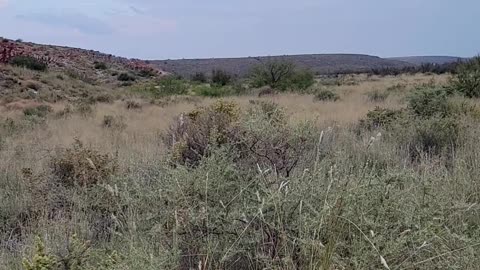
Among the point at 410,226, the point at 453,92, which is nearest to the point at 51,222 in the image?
the point at 410,226

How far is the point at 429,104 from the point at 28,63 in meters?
29.7

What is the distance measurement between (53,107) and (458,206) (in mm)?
20912

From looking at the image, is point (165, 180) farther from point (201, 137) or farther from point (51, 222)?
point (201, 137)

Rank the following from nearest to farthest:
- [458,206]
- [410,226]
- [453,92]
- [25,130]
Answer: [410,226]
[458,206]
[25,130]
[453,92]

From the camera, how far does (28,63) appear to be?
3544 centimetres

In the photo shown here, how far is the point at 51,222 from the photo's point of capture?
14.1ft

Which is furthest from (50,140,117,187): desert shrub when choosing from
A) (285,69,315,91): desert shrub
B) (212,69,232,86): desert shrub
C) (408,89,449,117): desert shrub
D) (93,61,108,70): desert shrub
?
(93,61,108,70): desert shrub

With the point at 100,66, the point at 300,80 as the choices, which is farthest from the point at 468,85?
the point at 100,66

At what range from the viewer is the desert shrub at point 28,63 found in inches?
1388

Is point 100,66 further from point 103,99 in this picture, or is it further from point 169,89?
point 103,99

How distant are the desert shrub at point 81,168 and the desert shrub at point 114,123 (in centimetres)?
769

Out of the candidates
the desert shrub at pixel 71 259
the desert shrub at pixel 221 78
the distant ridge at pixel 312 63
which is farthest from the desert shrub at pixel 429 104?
the distant ridge at pixel 312 63

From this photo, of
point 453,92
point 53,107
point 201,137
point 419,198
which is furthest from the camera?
point 53,107

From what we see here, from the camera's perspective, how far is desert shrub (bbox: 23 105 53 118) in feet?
63.7
